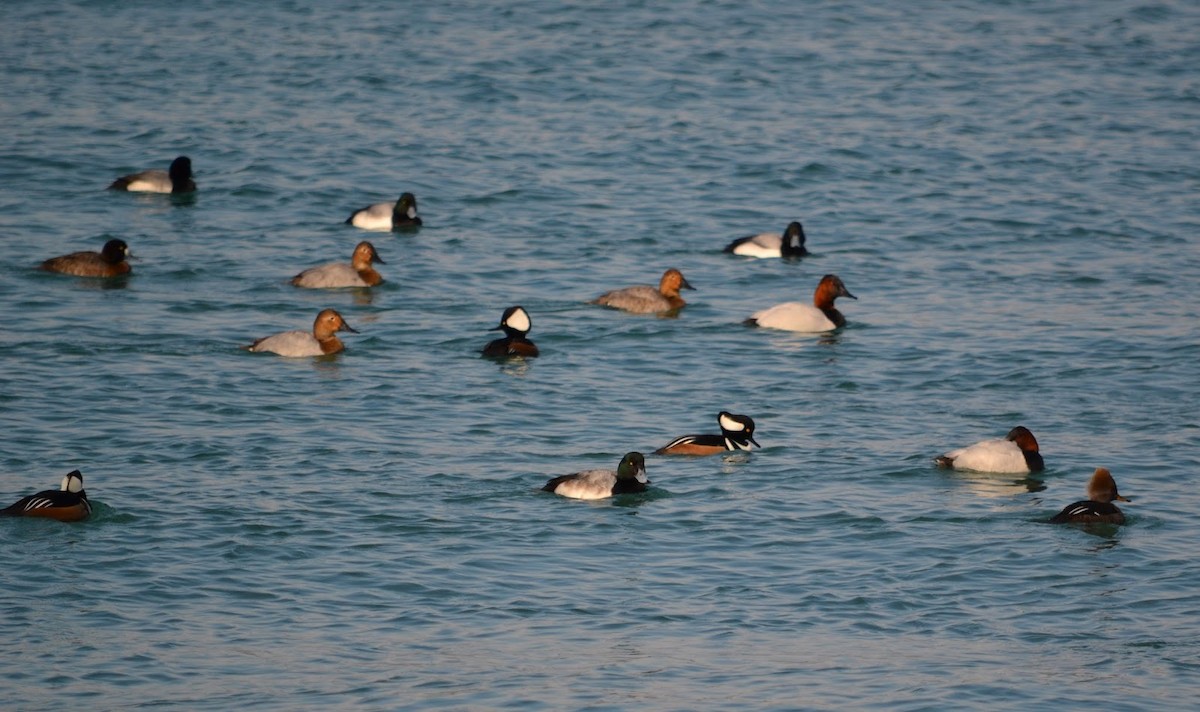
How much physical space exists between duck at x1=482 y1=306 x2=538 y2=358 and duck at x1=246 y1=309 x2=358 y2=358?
67.5 inches

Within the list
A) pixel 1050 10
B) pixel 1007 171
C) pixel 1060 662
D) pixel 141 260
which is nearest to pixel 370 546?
pixel 1060 662

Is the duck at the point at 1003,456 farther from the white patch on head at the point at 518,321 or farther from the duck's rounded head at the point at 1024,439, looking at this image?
the white patch on head at the point at 518,321

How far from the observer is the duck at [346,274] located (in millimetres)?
23516

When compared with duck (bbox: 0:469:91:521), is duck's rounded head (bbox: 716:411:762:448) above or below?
below

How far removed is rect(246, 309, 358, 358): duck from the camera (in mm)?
20516

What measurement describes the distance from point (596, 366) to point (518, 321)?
3.38 feet

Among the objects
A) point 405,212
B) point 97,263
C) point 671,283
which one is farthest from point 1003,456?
point 405,212

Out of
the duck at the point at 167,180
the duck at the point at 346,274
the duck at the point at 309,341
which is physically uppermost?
the duck at the point at 167,180

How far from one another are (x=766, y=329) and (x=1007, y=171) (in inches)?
407

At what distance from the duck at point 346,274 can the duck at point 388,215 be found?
2.96m

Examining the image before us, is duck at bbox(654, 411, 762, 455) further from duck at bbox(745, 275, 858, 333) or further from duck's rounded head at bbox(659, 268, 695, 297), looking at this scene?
duck's rounded head at bbox(659, 268, 695, 297)

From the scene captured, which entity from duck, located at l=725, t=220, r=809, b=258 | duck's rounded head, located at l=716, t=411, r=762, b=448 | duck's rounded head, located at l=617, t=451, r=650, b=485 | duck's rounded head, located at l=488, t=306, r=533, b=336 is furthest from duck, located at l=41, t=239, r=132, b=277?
duck's rounded head, located at l=617, t=451, r=650, b=485

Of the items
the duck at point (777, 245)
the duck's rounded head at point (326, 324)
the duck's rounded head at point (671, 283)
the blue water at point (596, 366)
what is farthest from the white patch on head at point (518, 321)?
the duck at point (777, 245)

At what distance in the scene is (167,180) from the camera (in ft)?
94.5
